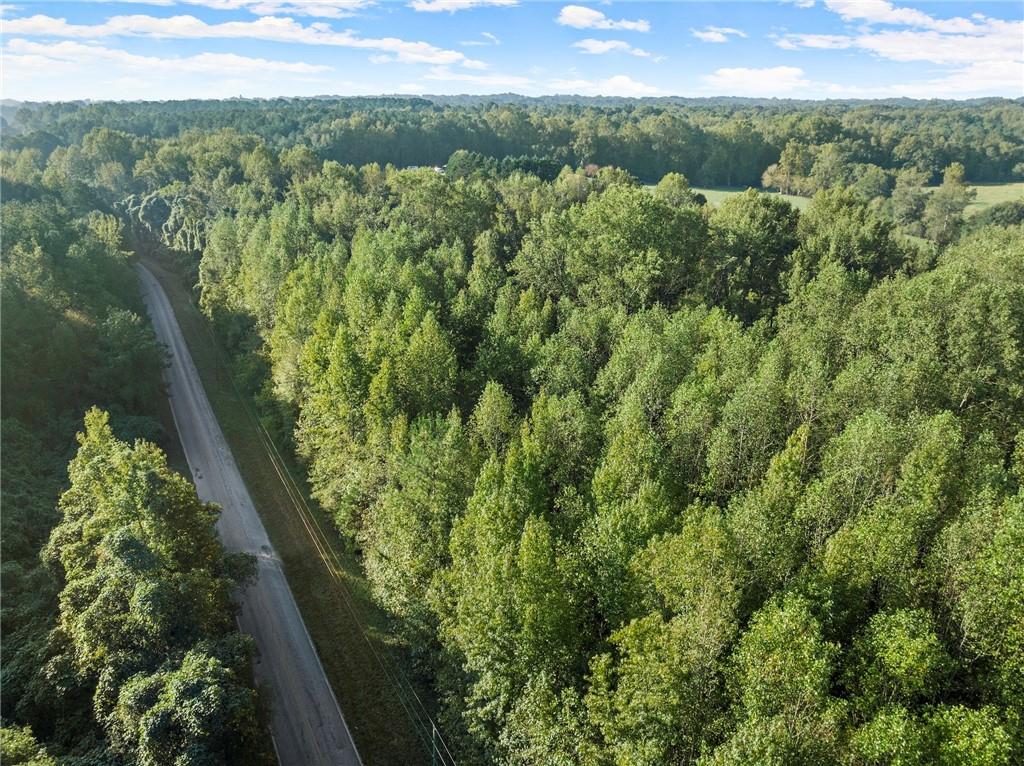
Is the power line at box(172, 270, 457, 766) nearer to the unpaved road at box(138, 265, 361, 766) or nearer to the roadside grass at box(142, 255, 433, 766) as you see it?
the roadside grass at box(142, 255, 433, 766)

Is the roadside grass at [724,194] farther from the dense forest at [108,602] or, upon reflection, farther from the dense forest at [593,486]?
the dense forest at [108,602]

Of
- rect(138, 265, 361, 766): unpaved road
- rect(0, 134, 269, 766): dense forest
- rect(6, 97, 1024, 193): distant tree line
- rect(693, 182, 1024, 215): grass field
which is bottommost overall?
rect(138, 265, 361, 766): unpaved road

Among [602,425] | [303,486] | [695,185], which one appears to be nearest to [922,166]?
[695,185]

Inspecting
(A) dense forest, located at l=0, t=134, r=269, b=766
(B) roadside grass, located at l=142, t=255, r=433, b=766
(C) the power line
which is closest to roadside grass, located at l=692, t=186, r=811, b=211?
(C) the power line

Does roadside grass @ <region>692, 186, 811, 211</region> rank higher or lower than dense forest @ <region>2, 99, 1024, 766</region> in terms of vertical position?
higher

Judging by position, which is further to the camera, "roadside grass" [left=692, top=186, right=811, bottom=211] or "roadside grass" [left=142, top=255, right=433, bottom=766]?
"roadside grass" [left=692, top=186, right=811, bottom=211]

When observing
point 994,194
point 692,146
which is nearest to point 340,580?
point 994,194

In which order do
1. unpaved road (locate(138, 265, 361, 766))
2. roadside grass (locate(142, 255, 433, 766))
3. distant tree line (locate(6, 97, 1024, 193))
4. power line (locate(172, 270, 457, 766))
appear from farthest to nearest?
distant tree line (locate(6, 97, 1024, 193)), roadside grass (locate(142, 255, 433, 766)), unpaved road (locate(138, 265, 361, 766)), power line (locate(172, 270, 457, 766))
